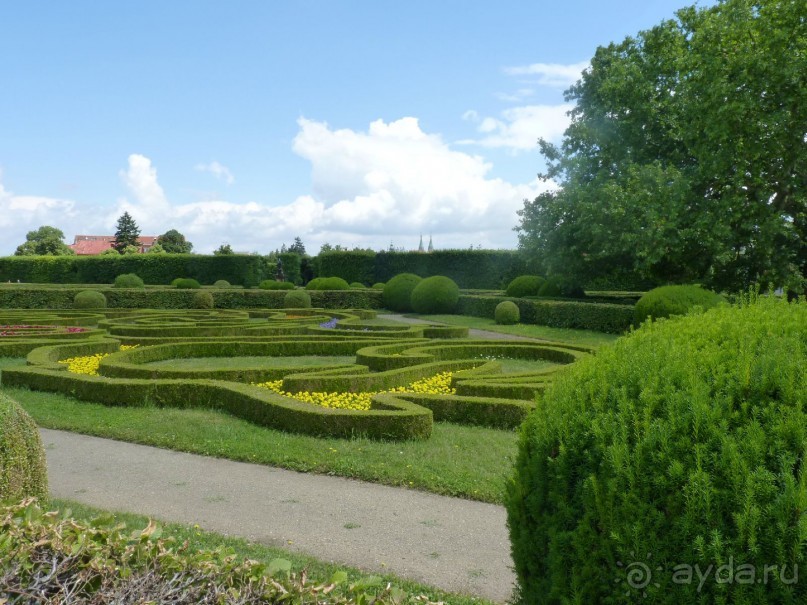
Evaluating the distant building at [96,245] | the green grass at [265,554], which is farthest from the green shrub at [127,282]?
the distant building at [96,245]

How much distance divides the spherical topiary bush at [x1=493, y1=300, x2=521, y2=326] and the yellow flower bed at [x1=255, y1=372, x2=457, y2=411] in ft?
44.9

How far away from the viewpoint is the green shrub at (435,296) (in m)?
28.1

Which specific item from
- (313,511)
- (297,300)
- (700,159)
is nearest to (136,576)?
(313,511)

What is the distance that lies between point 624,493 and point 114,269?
4376 centimetres

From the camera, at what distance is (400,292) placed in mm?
A: 29828

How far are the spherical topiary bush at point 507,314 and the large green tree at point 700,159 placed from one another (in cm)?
253

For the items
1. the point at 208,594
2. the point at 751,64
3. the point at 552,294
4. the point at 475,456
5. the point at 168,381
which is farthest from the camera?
the point at 552,294

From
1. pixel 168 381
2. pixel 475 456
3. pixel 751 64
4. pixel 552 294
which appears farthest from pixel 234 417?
pixel 552 294

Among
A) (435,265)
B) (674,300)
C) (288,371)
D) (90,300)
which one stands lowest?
(288,371)

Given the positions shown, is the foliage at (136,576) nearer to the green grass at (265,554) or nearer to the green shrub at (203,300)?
the green grass at (265,554)

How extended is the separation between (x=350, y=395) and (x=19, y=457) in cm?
535

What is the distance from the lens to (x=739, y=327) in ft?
9.82

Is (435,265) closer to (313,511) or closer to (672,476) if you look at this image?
(313,511)

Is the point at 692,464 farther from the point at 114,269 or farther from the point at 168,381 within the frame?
the point at 114,269
